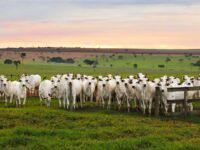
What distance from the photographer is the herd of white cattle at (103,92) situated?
3014 centimetres

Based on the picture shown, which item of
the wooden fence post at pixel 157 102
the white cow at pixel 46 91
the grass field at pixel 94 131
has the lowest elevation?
the grass field at pixel 94 131

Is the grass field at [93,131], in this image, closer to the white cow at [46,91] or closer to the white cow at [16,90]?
the white cow at [46,91]

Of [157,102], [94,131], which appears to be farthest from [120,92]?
[94,131]

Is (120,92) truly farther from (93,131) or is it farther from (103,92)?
(93,131)

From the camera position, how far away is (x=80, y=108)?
32.0 meters

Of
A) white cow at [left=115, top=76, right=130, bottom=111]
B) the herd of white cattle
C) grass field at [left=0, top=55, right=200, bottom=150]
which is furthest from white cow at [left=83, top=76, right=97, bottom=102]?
grass field at [left=0, top=55, right=200, bottom=150]

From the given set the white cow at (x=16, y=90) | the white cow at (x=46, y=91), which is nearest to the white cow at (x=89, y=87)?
the white cow at (x=46, y=91)

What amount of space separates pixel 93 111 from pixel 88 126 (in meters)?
7.56

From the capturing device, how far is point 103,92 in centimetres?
3347

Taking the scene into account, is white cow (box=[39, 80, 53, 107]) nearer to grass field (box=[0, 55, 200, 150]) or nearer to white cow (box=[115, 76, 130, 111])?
white cow (box=[115, 76, 130, 111])

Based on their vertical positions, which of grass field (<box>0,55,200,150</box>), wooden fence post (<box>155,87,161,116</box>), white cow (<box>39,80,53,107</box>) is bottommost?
grass field (<box>0,55,200,150</box>)

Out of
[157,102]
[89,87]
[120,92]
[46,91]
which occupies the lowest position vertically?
[157,102]

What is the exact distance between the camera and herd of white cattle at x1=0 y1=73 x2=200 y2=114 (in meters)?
30.1

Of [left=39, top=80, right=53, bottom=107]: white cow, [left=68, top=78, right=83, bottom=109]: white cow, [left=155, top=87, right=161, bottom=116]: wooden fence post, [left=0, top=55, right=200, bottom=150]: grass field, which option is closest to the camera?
[left=0, top=55, right=200, bottom=150]: grass field
